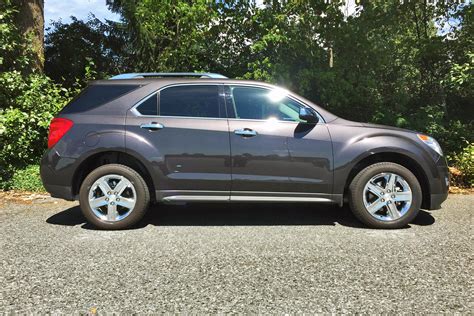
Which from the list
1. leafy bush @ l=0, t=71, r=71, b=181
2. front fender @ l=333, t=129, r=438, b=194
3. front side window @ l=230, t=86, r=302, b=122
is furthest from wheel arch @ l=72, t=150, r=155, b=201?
leafy bush @ l=0, t=71, r=71, b=181

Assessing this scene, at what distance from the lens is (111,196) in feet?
15.1

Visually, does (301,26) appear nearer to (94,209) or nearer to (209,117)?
(209,117)

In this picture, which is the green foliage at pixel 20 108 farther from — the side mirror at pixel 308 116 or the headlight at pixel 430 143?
the headlight at pixel 430 143

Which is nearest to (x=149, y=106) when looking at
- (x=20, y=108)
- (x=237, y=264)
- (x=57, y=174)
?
(x=57, y=174)

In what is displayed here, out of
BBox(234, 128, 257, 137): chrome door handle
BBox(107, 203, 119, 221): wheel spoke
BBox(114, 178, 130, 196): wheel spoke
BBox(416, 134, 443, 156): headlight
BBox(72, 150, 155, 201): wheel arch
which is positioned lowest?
BBox(107, 203, 119, 221): wheel spoke

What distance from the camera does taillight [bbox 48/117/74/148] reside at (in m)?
4.60

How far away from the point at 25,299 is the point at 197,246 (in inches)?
64.2

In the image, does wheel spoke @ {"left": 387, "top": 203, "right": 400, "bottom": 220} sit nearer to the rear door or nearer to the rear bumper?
the rear door

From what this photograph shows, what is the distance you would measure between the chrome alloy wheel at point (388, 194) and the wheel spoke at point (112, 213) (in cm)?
286

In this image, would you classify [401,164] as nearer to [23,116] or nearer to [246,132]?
[246,132]

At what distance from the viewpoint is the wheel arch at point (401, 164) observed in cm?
467

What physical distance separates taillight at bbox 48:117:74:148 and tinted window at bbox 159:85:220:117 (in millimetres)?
1072

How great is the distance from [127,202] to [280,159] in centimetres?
182

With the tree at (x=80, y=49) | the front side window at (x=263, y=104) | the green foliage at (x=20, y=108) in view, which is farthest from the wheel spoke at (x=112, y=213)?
the tree at (x=80, y=49)
